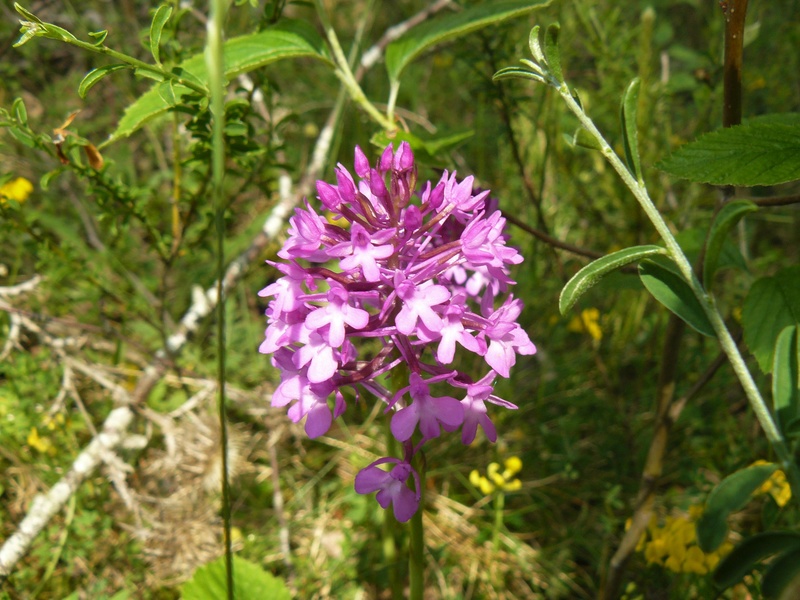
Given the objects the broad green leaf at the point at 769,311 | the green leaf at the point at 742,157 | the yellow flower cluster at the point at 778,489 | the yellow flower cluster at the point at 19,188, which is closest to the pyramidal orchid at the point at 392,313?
the green leaf at the point at 742,157

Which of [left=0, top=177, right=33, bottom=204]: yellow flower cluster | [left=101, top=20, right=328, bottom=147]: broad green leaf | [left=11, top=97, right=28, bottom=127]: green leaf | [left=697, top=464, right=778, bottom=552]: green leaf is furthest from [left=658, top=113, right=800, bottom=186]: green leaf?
[left=0, top=177, right=33, bottom=204]: yellow flower cluster

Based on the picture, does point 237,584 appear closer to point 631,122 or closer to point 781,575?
point 781,575

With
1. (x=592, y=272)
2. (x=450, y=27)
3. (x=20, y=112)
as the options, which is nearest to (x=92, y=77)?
(x=20, y=112)

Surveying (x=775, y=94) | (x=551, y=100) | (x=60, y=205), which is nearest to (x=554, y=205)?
(x=551, y=100)

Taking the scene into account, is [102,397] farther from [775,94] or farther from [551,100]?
[775,94]

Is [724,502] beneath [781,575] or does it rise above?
above

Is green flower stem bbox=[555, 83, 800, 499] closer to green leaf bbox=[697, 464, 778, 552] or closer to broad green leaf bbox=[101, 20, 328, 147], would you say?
green leaf bbox=[697, 464, 778, 552]
